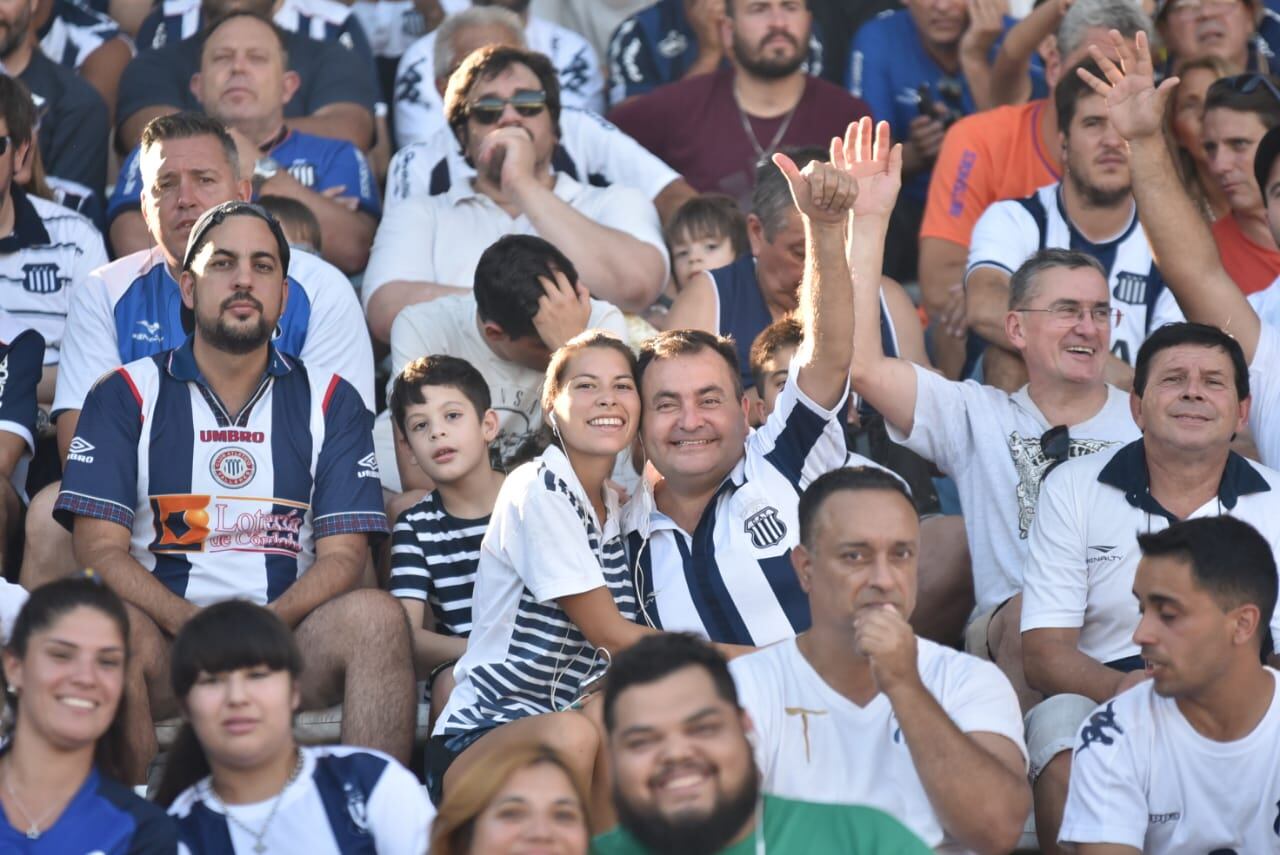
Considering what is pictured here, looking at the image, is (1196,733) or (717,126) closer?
(1196,733)

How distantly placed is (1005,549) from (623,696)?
2078 mm

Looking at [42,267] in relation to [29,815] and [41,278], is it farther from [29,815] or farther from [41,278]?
[29,815]

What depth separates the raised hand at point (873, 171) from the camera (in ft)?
17.1

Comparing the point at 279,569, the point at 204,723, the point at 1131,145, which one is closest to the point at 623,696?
the point at 204,723

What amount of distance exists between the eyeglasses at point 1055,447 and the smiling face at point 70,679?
2.65 metres

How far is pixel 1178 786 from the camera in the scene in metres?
4.25

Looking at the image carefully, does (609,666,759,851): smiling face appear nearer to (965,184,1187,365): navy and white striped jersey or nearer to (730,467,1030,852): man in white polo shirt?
(730,467,1030,852): man in white polo shirt

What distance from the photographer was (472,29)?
25.1 feet

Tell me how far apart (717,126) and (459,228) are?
4.38ft

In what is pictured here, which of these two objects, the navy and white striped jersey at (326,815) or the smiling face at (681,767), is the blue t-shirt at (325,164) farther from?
the smiling face at (681,767)

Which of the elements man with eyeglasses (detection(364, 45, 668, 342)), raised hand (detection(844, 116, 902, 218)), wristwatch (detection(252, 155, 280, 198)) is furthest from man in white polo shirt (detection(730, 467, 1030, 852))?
wristwatch (detection(252, 155, 280, 198))

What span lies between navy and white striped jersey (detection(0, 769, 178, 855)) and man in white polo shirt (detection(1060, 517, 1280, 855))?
194 cm

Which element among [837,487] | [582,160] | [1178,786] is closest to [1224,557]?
[1178,786]

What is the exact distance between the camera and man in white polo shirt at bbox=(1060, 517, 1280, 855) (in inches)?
165
